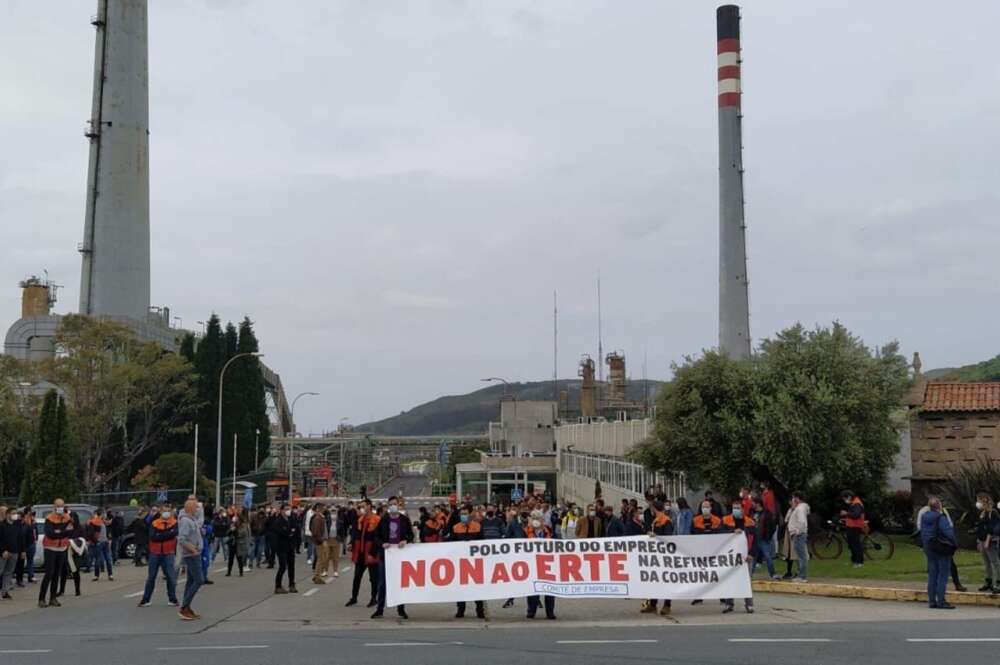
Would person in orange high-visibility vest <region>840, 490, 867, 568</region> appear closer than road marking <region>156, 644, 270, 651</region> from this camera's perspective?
No

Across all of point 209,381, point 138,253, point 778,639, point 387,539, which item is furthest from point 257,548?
point 138,253

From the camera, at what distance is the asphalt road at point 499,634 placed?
11.3m

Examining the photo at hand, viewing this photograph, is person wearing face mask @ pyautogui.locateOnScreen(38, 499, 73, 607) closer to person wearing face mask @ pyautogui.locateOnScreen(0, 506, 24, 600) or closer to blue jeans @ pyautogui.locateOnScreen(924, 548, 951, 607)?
person wearing face mask @ pyautogui.locateOnScreen(0, 506, 24, 600)

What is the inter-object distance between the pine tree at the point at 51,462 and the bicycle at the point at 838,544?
29091 mm

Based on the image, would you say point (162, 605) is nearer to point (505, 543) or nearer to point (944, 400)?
point (505, 543)

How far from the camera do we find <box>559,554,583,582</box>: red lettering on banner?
50.8 feet

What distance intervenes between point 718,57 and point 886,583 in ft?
108

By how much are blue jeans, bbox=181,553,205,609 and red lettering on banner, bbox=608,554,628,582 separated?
6.27 meters

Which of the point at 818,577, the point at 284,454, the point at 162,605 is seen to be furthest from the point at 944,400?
the point at 284,454

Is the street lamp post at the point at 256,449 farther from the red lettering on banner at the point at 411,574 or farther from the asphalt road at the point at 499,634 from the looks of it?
the red lettering on banner at the point at 411,574

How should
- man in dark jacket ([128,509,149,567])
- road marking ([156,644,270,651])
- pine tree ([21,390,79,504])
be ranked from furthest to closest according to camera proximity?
pine tree ([21,390,79,504])
man in dark jacket ([128,509,149,567])
road marking ([156,644,270,651])

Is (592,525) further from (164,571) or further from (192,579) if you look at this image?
(192,579)

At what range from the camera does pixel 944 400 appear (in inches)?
1211

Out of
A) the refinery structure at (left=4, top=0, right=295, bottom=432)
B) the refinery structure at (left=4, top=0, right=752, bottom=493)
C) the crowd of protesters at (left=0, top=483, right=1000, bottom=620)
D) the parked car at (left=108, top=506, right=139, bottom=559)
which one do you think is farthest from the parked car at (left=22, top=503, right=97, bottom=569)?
the refinery structure at (left=4, top=0, right=295, bottom=432)
